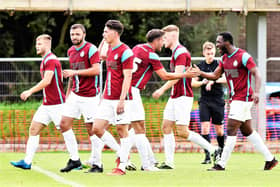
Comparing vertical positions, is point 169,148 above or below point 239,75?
below

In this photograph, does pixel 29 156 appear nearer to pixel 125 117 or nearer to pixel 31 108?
pixel 125 117

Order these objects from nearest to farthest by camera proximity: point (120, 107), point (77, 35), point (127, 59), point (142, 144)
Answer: point (120, 107) → point (127, 59) → point (77, 35) → point (142, 144)

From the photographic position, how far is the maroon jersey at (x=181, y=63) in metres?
13.5

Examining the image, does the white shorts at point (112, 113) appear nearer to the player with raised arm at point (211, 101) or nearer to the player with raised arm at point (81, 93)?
the player with raised arm at point (81, 93)

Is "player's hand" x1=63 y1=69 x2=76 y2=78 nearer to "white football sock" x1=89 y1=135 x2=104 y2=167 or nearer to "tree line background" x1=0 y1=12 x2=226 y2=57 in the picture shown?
"white football sock" x1=89 y1=135 x2=104 y2=167

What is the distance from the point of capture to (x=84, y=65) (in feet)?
41.6

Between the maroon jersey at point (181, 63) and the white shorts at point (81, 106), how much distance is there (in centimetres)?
157

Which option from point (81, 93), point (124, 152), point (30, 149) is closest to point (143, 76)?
point (81, 93)

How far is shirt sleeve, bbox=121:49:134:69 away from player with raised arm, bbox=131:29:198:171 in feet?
2.99

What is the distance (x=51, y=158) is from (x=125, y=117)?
5.36 meters

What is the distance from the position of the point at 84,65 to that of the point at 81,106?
637 millimetres

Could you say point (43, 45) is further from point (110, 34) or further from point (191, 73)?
point (191, 73)

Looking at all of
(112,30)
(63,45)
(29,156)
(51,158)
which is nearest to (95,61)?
(112,30)

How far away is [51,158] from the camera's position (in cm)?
1695
